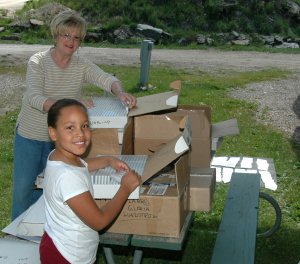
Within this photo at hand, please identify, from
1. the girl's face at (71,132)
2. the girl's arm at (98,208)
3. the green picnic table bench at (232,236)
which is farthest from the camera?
the green picnic table bench at (232,236)

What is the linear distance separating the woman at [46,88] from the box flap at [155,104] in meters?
0.07

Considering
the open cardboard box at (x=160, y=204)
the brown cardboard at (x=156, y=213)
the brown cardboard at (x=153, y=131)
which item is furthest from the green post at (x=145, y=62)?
the brown cardboard at (x=156, y=213)

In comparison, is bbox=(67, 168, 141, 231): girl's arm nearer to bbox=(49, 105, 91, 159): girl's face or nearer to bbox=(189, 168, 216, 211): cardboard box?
bbox=(49, 105, 91, 159): girl's face

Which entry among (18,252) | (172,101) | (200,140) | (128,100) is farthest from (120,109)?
(18,252)

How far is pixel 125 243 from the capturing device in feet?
9.24

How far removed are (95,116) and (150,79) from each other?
916 cm

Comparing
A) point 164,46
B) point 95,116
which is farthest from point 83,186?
point 164,46

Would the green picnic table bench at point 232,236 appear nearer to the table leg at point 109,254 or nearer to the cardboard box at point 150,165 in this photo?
the table leg at point 109,254

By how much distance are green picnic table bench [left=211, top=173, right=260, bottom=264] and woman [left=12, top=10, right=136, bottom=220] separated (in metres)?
0.95

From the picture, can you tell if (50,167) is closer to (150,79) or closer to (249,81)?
(150,79)

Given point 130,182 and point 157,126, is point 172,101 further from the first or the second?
point 130,182

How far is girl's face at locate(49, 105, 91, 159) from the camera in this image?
2.55 metres

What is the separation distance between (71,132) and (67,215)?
0.36 m

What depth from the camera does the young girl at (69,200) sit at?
2436 mm
